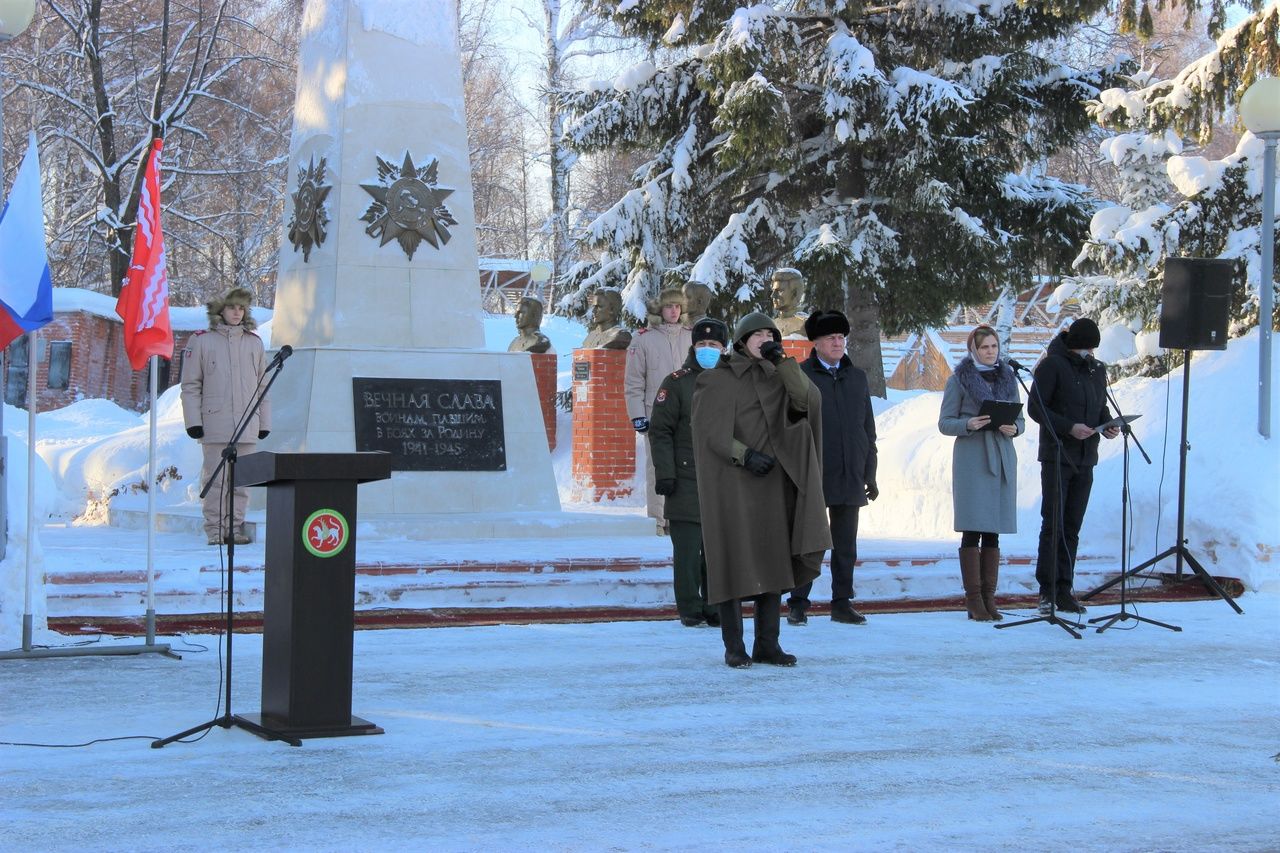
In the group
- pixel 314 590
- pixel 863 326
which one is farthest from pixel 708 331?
pixel 863 326

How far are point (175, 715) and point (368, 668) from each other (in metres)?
1.34

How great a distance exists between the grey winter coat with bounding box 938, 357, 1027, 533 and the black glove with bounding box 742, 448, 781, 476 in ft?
7.40

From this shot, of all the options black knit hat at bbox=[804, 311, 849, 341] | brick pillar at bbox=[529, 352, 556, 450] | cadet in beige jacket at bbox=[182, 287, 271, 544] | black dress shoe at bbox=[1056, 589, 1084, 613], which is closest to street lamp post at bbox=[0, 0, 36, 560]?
cadet in beige jacket at bbox=[182, 287, 271, 544]

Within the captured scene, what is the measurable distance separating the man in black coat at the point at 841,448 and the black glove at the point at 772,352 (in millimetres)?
1590

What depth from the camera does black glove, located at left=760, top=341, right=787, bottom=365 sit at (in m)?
7.61

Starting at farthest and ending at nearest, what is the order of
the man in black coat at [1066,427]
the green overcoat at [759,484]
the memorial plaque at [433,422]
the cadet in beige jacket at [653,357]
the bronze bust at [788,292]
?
the bronze bust at [788,292]
the memorial plaque at [433,422]
the cadet in beige jacket at [653,357]
the man in black coat at [1066,427]
the green overcoat at [759,484]

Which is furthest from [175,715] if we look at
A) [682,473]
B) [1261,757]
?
[1261,757]

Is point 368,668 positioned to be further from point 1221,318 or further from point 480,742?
point 1221,318

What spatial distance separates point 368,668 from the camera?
7.46 m

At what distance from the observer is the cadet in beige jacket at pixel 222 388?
11.2 meters

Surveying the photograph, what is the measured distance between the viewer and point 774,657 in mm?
7629

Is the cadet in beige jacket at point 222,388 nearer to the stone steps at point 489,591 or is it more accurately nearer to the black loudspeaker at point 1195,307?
the stone steps at point 489,591

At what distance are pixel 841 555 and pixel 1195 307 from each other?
329cm

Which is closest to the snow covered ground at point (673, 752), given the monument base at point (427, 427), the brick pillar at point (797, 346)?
the monument base at point (427, 427)
